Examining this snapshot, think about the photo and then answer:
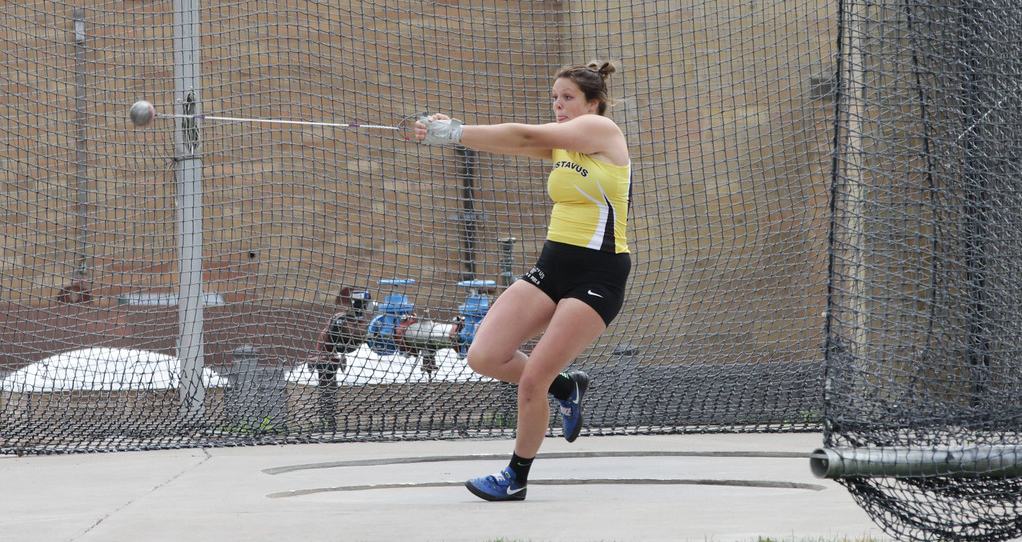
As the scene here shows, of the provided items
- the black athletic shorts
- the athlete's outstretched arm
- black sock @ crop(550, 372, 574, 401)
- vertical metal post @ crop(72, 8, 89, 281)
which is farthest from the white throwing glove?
vertical metal post @ crop(72, 8, 89, 281)

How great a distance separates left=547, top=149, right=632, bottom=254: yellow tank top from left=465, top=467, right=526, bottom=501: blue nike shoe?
34.5 inches

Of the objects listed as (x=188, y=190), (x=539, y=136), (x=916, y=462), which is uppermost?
(x=188, y=190)

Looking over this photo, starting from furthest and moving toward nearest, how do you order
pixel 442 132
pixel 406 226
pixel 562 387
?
1. pixel 406 226
2. pixel 562 387
3. pixel 442 132

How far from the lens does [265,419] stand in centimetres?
607

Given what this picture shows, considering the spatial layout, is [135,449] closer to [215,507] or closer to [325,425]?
[325,425]

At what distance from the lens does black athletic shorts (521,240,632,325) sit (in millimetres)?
3861

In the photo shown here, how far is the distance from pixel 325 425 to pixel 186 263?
4.35ft

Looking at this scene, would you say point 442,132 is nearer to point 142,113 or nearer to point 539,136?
point 539,136

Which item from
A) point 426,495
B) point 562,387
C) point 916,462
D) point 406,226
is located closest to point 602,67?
point 562,387

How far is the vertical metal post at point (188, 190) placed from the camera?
6.50 m

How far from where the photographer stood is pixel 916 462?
8.93 feet

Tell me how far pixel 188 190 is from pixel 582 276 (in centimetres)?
350

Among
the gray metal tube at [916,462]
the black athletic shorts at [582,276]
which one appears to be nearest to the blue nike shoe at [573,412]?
the black athletic shorts at [582,276]

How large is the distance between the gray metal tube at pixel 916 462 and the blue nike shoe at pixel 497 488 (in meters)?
1.46
